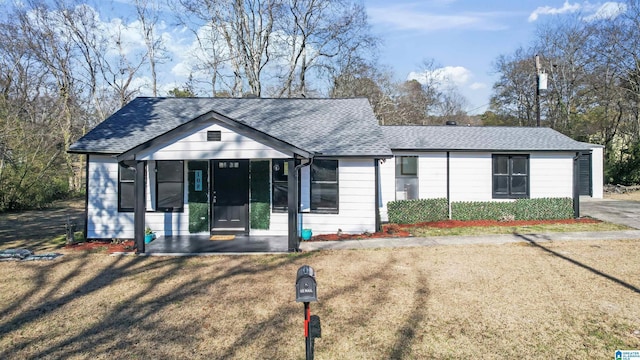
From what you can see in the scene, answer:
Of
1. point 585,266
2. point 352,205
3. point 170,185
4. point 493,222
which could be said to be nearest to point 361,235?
point 352,205

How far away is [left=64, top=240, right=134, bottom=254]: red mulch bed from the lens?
10.2 metres

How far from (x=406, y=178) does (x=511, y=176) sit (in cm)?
405

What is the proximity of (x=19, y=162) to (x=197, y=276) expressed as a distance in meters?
15.9

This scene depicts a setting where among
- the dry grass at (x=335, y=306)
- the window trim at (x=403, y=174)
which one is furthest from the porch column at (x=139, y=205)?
the window trim at (x=403, y=174)

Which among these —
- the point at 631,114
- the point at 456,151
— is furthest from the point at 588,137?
the point at 456,151

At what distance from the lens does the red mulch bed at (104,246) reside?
33.4 feet

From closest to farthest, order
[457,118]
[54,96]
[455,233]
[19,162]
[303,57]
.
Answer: [455,233] < [19,162] < [54,96] < [303,57] < [457,118]

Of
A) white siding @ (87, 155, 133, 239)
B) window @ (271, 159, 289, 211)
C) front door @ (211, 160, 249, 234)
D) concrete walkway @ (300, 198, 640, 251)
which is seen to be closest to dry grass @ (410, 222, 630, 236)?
concrete walkway @ (300, 198, 640, 251)

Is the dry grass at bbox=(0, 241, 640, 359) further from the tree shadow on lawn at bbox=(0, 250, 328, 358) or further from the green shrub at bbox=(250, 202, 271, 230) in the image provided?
the green shrub at bbox=(250, 202, 271, 230)

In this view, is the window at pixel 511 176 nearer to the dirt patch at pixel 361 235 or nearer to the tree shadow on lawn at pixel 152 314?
the dirt patch at pixel 361 235

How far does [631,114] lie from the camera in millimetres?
31422

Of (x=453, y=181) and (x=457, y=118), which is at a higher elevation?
(x=457, y=118)

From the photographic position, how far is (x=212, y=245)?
10.2 m

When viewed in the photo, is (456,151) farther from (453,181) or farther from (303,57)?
(303,57)
